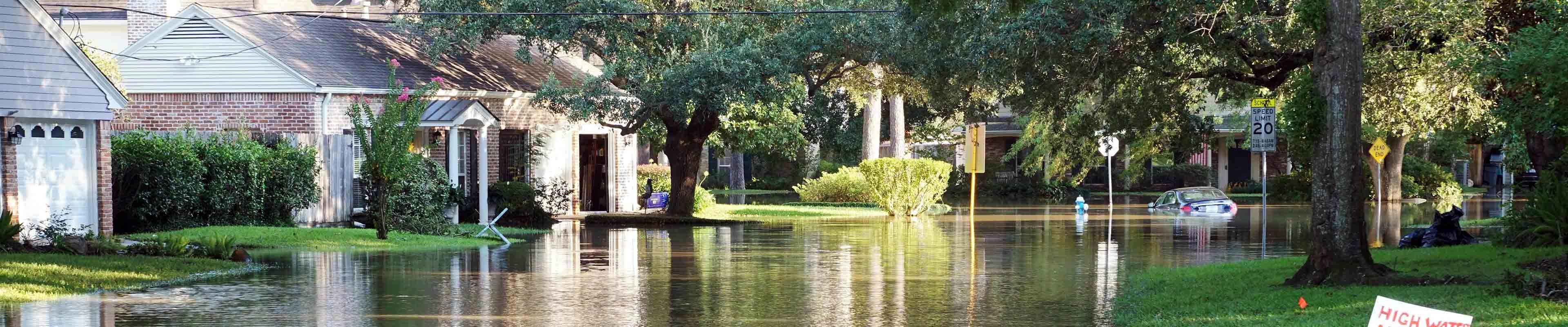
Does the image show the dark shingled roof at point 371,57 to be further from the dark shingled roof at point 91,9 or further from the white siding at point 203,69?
the dark shingled roof at point 91,9

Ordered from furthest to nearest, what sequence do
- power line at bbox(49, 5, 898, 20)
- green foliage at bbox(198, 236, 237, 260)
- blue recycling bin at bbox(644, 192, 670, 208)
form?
1. blue recycling bin at bbox(644, 192, 670, 208)
2. power line at bbox(49, 5, 898, 20)
3. green foliage at bbox(198, 236, 237, 260)

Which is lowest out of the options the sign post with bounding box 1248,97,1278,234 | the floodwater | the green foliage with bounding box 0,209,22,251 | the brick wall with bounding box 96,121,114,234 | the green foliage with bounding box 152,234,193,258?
the floodwater

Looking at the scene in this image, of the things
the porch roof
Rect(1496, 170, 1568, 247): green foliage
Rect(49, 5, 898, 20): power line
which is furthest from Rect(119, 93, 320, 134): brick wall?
Rect(1496, 170, 1568, 247): green foliage

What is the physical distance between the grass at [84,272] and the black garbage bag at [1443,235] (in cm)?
1479

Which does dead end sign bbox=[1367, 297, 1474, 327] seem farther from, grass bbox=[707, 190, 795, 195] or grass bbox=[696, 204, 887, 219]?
grass bbox=[707, 190, 795, 195]

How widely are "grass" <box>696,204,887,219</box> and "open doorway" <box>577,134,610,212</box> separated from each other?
249cm

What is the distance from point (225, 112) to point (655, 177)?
60.3 ft

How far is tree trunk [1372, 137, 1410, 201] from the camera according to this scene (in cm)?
4328

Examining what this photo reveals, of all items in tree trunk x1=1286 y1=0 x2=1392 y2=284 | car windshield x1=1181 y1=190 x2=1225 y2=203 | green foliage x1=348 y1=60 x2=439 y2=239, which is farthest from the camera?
car windshield x1=1181 y1=190 x2=1225 y2=203

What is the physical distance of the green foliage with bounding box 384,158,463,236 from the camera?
25.4 meters

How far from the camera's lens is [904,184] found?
1426 inches

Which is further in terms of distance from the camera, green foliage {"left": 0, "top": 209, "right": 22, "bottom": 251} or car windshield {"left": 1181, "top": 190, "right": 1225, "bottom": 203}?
car windshield {"left": 1181, "top": 190, "right": 1225, "bottom": 203}

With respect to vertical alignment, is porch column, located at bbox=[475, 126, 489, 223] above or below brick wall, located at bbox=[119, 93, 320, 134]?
below

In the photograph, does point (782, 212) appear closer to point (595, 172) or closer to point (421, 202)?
point (595, 172)
